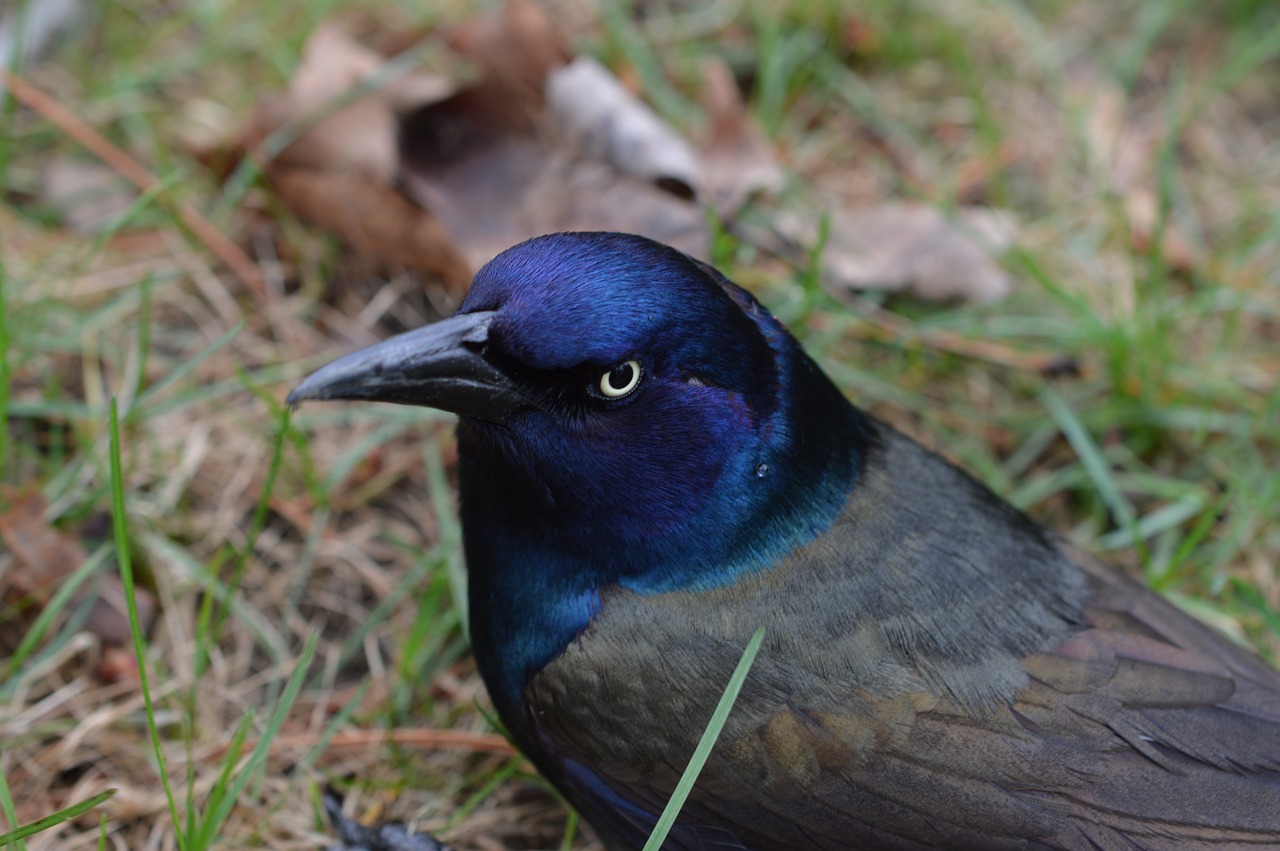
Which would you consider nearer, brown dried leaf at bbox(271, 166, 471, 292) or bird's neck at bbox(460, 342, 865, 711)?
bird's neck at bbox(460, 342, 865, 711)

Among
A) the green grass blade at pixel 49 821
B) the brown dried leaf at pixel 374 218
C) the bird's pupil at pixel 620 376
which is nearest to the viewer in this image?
the green grass blade at pixel 49 821

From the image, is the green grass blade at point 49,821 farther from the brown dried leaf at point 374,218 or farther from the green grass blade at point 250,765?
the brown dried leaf at point 374,218

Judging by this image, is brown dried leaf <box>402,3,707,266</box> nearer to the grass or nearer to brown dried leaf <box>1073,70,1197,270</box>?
the grass

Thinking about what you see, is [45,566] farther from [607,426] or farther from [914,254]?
[914,254]

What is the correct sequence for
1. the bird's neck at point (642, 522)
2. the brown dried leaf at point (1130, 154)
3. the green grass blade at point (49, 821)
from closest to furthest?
the green grass blade at point (49, 821) < the bird's neck at point (642, 522) < the brown dried leaf at point (1130, 154)

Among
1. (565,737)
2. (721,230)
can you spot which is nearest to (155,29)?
(721,230)

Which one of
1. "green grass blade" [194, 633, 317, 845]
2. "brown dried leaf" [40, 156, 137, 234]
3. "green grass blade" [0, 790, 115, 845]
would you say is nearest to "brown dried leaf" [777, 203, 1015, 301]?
"brown dried leaf" [40, 156, 137, 234]

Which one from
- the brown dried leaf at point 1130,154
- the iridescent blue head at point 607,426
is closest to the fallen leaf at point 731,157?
the brown dried leaf at point 1130,154

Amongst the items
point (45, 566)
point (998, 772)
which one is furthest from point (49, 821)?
point (998, 772)
